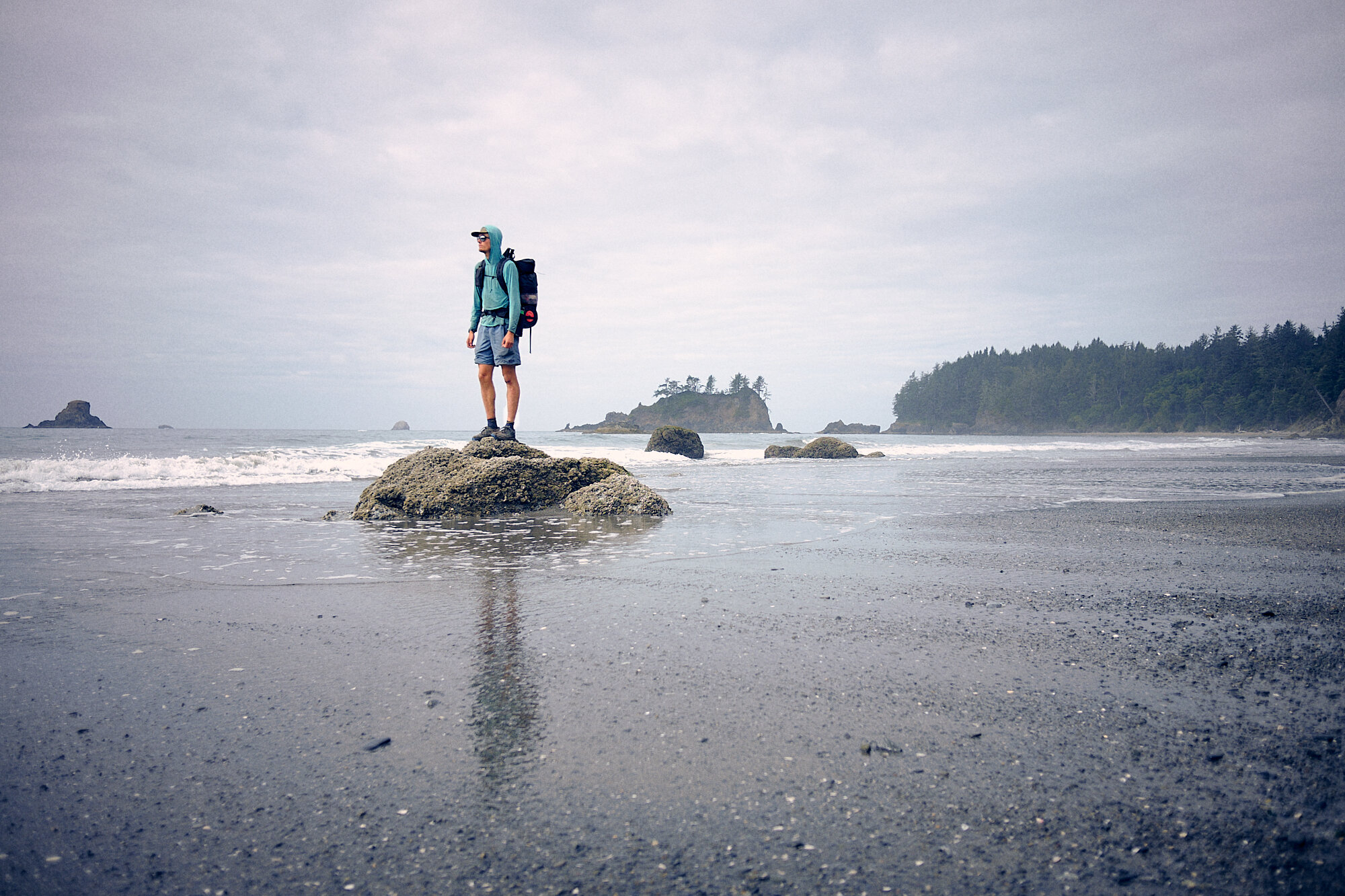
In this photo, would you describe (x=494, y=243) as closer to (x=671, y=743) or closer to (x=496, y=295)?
(x=496, y=295)

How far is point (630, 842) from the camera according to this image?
127cm

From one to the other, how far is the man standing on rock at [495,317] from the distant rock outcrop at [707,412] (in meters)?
104

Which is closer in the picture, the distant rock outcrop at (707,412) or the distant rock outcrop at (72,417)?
the distant rock outcrop at (72,417)

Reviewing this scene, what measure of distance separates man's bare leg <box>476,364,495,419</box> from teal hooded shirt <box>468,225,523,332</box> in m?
0.50

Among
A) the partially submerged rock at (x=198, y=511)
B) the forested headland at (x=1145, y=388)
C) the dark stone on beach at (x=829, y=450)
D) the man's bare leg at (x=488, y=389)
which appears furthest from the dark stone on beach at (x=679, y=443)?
the forested headland at (x=1145, y=388)

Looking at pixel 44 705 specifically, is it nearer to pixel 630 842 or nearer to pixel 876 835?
pixel 630 842

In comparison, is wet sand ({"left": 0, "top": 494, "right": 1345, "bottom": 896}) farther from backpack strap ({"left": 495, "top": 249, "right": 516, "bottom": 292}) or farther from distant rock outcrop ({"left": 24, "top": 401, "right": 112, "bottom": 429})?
distant rock outcrop ({"left": 24, "top": 401, "right": 112, "bottom": 429})

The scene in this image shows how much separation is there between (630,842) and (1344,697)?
84.6 inches

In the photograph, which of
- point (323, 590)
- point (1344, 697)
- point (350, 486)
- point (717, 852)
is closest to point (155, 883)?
point (717, 852)

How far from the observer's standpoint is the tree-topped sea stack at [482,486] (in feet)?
22.9

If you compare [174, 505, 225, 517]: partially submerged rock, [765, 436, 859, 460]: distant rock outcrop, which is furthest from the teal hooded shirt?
[765, 436, 859, 460]: distant rock outcrop

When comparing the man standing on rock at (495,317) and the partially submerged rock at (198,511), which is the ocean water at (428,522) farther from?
the man standing on rock at (495,317)

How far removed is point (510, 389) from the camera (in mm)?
8234

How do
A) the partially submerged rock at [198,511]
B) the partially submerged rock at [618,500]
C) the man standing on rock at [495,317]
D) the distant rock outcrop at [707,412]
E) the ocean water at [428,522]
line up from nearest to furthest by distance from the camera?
the ocean water at [428,522] < the partially submerged rock at [198,511] < the partially submerged rock at [618,500] < the man standing on rock at [495,317] < the distant rock outcrop at [707,412]
